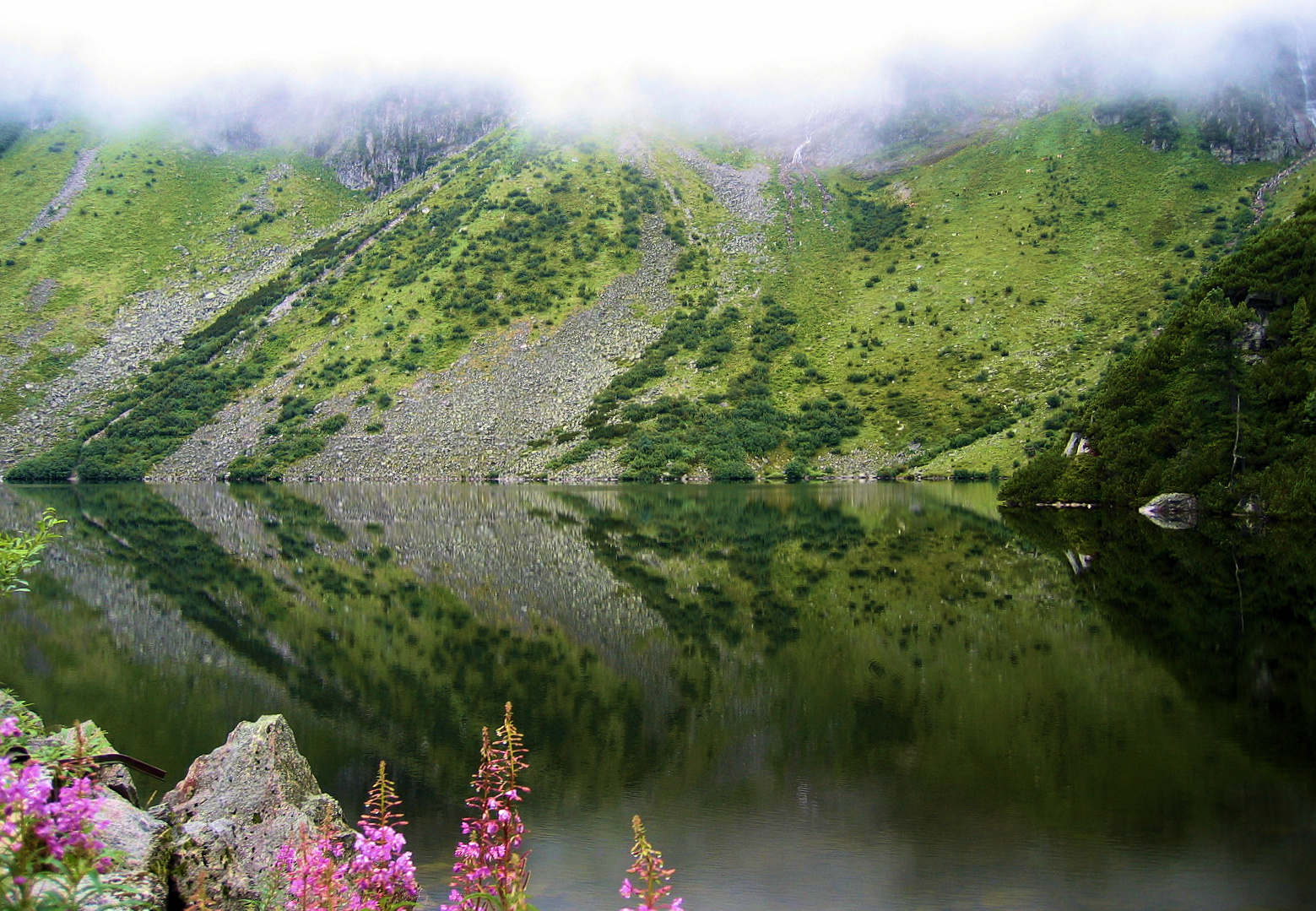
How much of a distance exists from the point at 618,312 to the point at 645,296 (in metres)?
6.34

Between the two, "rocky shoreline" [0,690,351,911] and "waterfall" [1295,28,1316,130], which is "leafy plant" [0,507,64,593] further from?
"waterfall" [1295,28,1316,130]

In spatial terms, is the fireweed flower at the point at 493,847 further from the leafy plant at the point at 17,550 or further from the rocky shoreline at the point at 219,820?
the leafy plant at the point at 17,550

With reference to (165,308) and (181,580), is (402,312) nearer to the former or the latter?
(165,308)

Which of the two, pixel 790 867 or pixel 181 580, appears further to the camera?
pixel 181 580

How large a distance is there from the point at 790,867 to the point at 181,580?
2933cm

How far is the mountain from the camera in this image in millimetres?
120375

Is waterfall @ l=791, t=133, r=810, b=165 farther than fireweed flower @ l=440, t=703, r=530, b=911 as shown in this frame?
Yes

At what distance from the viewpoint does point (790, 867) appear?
10977 mm

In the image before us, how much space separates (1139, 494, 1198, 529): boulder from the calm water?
1198 centimetres

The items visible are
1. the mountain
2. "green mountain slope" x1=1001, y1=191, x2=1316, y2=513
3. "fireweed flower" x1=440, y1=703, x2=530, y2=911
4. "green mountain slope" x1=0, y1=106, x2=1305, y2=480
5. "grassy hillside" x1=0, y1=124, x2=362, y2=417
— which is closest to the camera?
"fireweed flower" x1=440, y1=703, x2=530, y2=911

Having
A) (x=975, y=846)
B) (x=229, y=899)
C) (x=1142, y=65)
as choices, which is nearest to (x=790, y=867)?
(x=975, y=846)

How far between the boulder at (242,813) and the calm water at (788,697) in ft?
6.31

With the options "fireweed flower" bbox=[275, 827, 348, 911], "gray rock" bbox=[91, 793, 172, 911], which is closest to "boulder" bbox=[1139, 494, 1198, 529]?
"gray rock" bbox=[91, 793, 172, 911]

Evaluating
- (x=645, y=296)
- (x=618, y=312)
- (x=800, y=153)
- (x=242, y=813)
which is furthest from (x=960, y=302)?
(x=242, y=813)
